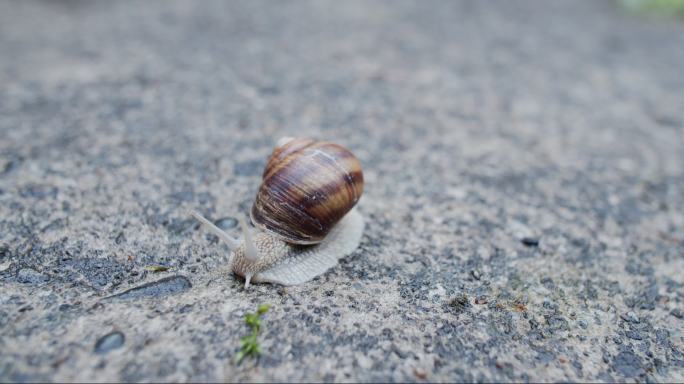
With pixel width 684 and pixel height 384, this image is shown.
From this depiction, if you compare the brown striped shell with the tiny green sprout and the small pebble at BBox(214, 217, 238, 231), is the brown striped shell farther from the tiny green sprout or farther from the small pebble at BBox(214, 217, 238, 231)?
the tiny green sprout

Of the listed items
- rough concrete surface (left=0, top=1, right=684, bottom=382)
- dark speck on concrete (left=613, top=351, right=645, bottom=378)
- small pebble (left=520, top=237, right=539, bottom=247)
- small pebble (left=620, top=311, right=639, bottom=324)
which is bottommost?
small pebble (left=620, top=311, right=639, bottom=324)

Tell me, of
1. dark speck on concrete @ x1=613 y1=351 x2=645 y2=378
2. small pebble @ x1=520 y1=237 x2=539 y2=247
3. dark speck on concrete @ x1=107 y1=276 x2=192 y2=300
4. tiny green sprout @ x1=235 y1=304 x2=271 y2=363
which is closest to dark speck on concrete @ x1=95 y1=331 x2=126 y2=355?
dark speck on concrete @ x1=107 y1=276 x2=192 y2=300

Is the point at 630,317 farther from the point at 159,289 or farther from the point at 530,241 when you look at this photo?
the point at 159,289

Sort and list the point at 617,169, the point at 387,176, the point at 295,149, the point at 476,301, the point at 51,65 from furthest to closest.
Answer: the point at 51,65
the point at 617,169
the point at 387,176
the point at 295,149
the point at 476,301

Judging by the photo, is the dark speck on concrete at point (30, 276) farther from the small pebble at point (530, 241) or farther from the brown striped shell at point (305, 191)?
the small pebble at point (530, 241)

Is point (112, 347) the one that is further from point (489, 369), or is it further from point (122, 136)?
point (122, 136)

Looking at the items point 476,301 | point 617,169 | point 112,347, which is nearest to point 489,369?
point 476,301

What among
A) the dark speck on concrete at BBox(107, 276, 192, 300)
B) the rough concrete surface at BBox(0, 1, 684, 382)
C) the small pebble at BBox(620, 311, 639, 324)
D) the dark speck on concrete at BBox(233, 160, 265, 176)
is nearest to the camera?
the rough concrete surface at BBox(0, 1, 684, 382)

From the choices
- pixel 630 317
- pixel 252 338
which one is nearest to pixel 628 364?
pixel 630 317
